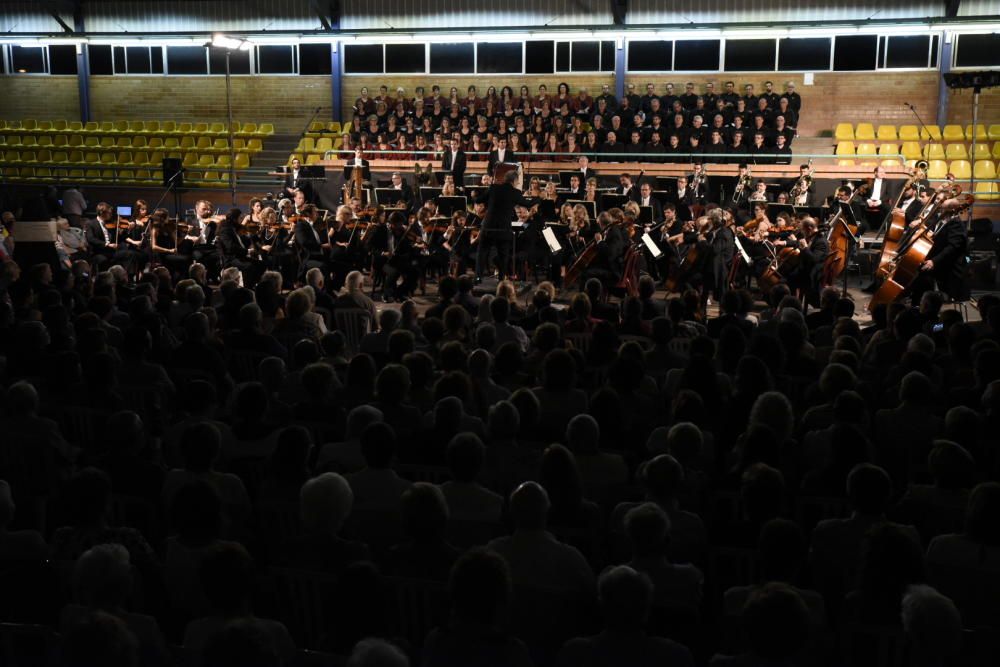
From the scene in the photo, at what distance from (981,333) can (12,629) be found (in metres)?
6.40

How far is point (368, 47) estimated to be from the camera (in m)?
23.1

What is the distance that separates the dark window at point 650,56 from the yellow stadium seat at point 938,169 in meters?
6.10

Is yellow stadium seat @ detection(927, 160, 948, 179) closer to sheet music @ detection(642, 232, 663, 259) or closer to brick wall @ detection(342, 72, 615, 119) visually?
brick wall @ detection(342, 72, 615, 119)

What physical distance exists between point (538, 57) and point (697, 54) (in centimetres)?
347

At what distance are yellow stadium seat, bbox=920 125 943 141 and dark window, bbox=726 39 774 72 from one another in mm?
3319

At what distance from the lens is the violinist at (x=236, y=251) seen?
1227 centimetres

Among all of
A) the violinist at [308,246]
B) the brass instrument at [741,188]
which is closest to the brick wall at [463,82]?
the brass instrument at [741,188]

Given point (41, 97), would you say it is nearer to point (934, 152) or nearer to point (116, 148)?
point (116, 148)

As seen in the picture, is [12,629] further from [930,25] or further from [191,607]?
[930,25]

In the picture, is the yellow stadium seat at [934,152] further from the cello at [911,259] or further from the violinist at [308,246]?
the violinist at [308,246]

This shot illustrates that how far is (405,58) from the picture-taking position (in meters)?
23.0

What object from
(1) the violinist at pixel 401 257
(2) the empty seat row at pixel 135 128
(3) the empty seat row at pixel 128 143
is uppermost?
(2) the empty seat row at pixel 135 128

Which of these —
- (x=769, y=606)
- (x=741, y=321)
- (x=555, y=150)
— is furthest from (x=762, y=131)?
(x=769, y=606)

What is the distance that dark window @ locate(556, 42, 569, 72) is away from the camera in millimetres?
22094
